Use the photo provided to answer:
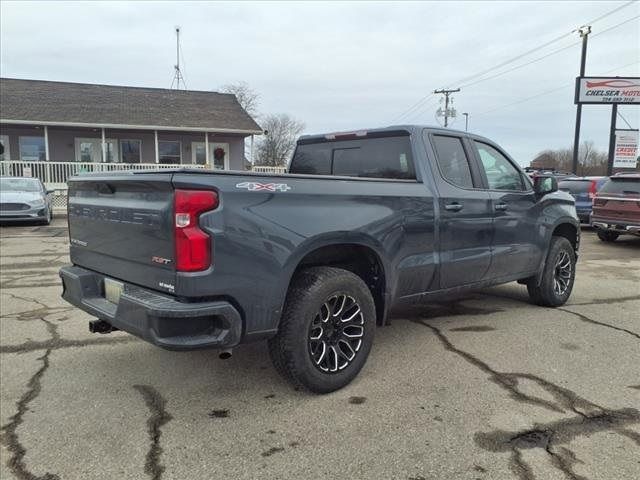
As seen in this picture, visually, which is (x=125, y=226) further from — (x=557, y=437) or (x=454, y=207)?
(x=557, y=437)

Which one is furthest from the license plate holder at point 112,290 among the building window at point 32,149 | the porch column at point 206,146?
the building window at point 32,149

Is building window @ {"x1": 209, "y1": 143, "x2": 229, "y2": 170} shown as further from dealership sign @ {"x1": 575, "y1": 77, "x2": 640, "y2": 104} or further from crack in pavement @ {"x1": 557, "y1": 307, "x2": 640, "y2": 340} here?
crack in pavement @ {"x1": 557, "y1": 307, "x2": 640, "y2": 340}

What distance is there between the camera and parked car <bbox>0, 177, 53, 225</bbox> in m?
14.6

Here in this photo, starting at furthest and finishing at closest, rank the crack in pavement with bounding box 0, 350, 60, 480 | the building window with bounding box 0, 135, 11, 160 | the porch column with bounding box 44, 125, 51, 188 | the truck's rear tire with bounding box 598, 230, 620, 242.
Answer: the building window with bounding box 0, 135, 11, 160, the porch column with bounding box 44, 125, 51, 188, the truck's rear tire with bounding box 598, 230, 620, 242, the crack in pavement with bounding box 0, 350, 60, 480

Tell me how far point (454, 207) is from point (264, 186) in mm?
2026

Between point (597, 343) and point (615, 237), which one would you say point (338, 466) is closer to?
point (597, 343)

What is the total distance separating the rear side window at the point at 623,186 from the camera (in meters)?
11.7

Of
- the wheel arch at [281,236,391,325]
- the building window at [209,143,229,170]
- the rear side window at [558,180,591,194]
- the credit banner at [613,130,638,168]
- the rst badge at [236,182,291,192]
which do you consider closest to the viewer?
the rst badge at [236,182,291,192]

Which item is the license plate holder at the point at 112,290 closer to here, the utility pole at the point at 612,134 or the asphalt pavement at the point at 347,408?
the asphalt pavement at the point at 347,408

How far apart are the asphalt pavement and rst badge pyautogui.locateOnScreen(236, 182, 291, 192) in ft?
4.77

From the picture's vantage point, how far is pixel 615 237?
13453mm

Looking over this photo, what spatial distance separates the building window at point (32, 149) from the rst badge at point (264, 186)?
75.4 feet

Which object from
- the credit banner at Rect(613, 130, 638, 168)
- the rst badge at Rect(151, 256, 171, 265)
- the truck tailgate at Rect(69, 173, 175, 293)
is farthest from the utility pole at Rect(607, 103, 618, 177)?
the rst badge at Rect(151, 256, 171, 265)

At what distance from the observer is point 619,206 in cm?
1185
